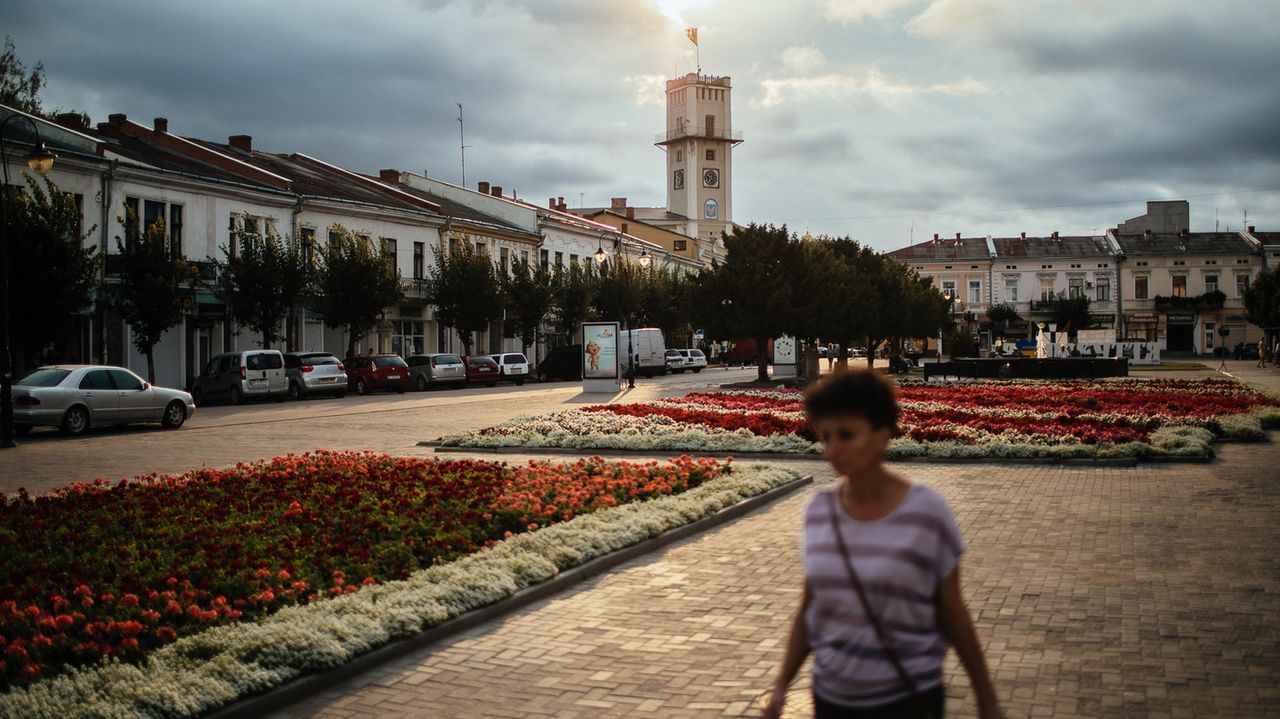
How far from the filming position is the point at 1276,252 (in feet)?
311

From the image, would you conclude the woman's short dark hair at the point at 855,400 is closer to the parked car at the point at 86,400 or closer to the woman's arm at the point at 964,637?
the woman's arm at the point at 964,637

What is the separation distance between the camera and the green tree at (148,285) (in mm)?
37094

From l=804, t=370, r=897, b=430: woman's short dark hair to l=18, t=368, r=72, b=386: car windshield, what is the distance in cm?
2408

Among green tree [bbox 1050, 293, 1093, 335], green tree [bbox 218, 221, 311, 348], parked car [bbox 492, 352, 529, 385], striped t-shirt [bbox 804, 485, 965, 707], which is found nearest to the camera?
striped t-shirt [bbox 804, 485, 965, 707]

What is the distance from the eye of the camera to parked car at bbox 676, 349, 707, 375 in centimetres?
6650

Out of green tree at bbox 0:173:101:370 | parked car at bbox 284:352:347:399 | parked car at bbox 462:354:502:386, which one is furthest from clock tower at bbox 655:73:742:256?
green tree at bbox 0:173:101:370

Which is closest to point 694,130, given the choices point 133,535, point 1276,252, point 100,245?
point 1276,252

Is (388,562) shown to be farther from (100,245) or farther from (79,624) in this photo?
(100,245)

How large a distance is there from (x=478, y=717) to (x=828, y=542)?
3.04 metres

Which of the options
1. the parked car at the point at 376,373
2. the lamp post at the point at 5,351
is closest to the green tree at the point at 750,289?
the parked car at the point at 376,373

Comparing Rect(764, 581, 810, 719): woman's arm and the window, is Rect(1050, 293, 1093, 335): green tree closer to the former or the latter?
the window

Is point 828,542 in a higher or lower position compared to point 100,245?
lower

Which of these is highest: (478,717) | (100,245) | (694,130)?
(694,130)

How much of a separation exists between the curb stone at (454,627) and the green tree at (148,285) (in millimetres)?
30790
